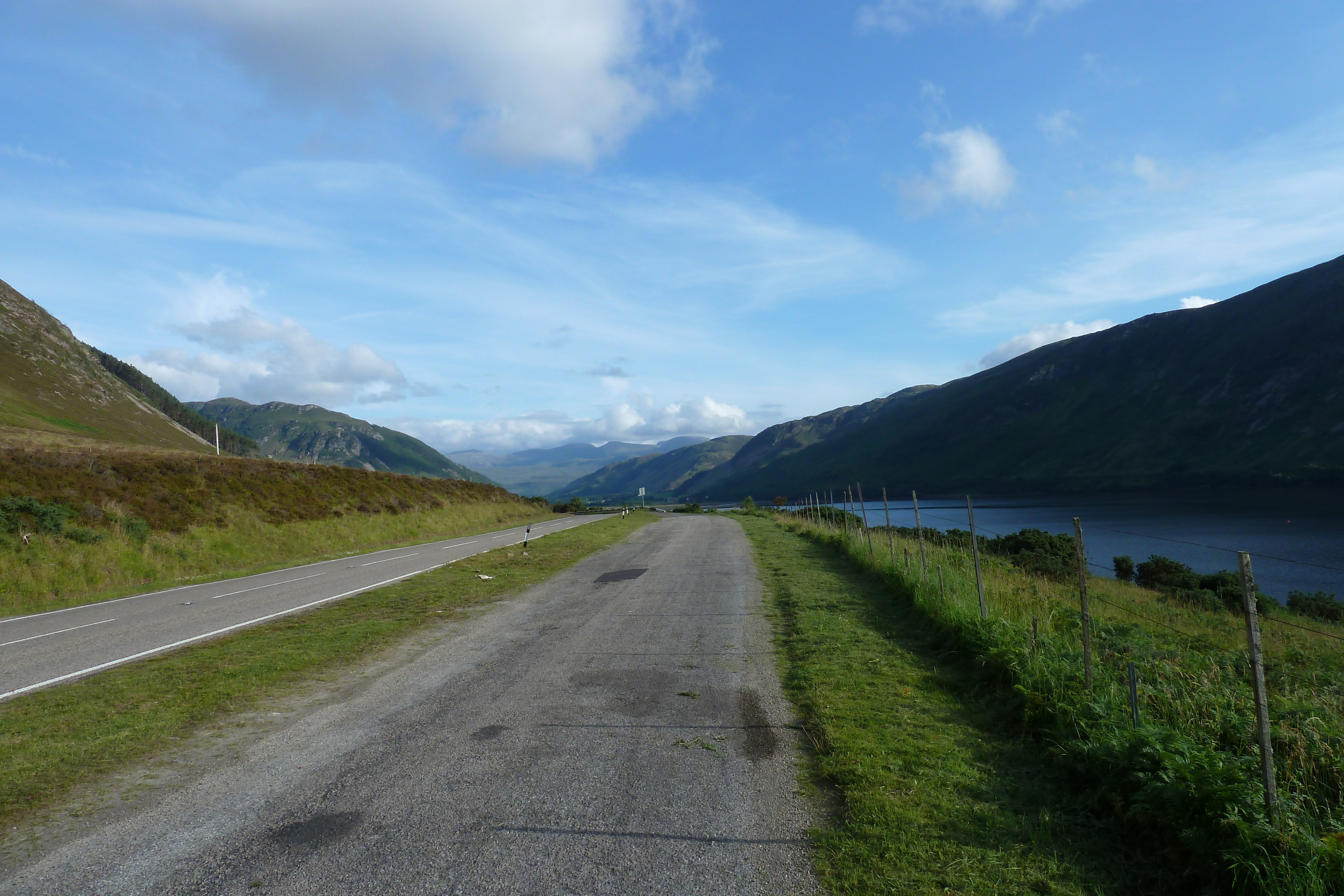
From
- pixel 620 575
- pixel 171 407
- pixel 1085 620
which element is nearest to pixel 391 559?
pixel 620 575

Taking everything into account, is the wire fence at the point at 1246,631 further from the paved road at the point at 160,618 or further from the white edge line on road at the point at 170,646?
the paved road at the point at 160,618

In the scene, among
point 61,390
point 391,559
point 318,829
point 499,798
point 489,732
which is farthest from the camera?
point 61,390

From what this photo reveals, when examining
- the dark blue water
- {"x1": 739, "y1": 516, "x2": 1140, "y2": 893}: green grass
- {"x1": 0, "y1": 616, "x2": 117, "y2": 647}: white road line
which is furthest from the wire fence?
{"x1": 0, "y1": 616, "x2": 117, "y2": 647}: white road line

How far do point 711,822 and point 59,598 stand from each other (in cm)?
2131

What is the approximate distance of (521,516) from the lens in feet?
197

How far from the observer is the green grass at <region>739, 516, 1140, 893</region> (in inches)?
169

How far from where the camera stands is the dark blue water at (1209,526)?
28.7 m

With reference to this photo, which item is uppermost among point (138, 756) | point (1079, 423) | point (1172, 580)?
point (1079, 423)

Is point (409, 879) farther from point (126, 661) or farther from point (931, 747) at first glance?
point (126, 661)

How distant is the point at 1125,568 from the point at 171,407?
195 meters

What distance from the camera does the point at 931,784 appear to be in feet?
18.0

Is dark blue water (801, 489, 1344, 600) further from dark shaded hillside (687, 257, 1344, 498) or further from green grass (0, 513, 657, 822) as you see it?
dark shaded hillside (687, 257, 1344, 498)

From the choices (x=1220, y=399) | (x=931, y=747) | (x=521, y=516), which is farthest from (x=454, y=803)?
(x=1220, y=399)

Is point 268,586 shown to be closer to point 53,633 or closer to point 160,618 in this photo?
point 160,618
